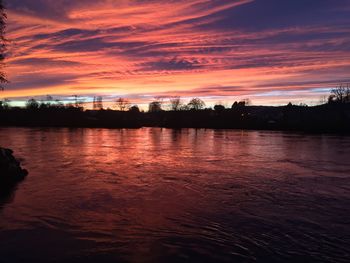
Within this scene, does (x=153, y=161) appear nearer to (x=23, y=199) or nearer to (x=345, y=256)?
(x=23, y=199)

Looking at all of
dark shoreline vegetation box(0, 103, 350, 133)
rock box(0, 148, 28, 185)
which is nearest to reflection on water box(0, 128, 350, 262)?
rock box(0, 148, 28, 185)

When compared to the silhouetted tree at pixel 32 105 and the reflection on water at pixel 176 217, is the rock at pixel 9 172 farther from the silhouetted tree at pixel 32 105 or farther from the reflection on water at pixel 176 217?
the silhouetted tree at pixel 32 105

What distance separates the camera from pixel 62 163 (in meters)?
25.7

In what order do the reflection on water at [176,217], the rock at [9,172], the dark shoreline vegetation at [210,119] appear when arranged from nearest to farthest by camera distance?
the reflection on water at [176,217], the rock at [9,172], the dark shoreline vegetation at [210,119]

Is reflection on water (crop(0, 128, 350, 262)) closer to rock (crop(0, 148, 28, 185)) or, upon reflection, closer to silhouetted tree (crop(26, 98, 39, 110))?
rock (crop(0, 148, 28, 185))

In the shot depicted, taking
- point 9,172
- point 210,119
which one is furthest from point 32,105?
point 9,172

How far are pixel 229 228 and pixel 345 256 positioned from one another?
10.7 feet

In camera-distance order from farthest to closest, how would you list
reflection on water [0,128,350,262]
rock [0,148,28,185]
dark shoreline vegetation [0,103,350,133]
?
dark shoreline vegetation [0,103,350,133] < rock [0,148,28,185] < reflection on water [0,128,350,262]

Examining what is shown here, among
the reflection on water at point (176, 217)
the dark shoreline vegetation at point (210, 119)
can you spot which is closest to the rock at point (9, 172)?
the reflection on water at point (176, 217)

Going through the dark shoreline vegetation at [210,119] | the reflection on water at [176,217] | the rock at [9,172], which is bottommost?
the reflection on water at [176,217]

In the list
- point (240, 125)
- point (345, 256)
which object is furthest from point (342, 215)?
point (240, 125)

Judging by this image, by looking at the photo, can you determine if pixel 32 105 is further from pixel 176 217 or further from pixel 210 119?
pixel 176 217

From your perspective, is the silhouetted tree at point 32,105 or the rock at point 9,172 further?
the silhouetted tree at point 32,105

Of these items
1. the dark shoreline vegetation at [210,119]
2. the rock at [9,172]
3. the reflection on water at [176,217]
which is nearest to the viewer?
the reflection on water at [176,217]
